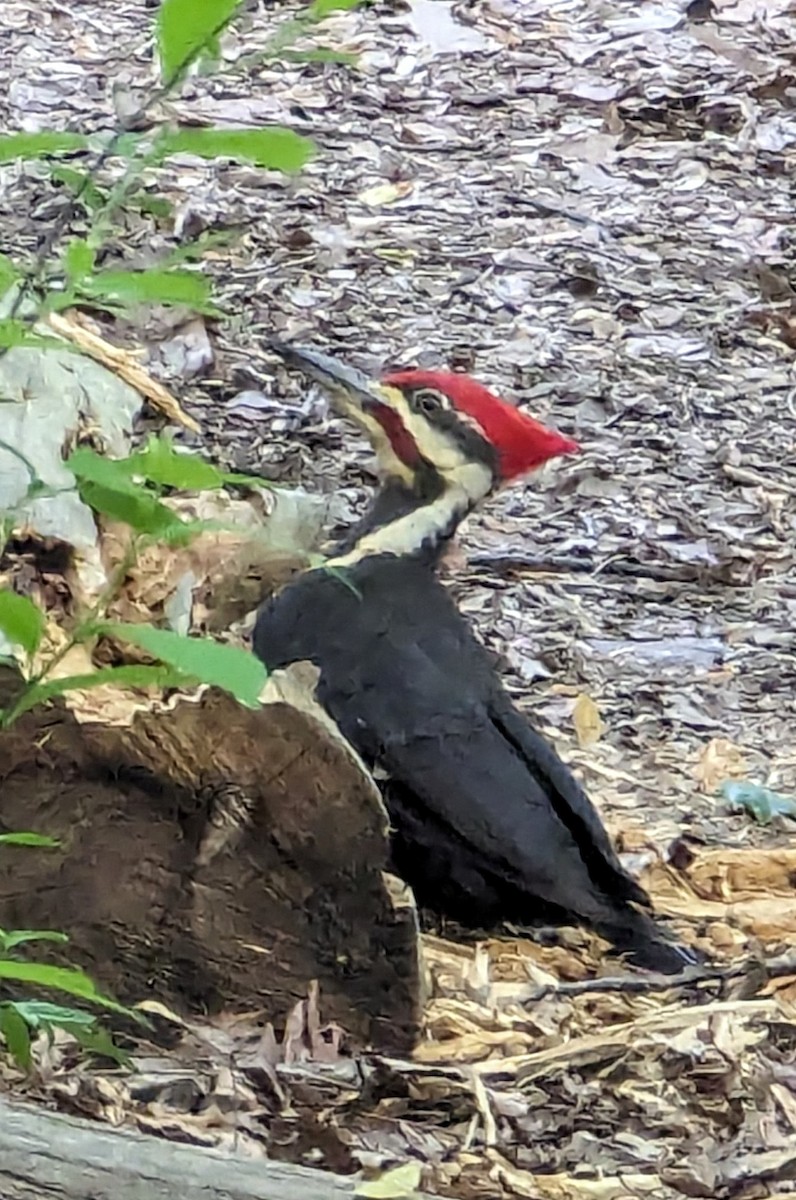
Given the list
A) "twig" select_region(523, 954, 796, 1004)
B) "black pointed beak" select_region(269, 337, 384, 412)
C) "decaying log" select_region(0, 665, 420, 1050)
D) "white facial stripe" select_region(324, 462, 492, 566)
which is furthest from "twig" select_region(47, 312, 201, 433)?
"twig" select_region(523, 954, 796, 1004)

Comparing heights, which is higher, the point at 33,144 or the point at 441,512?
the point at 33,144

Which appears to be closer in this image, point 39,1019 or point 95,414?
point 39,1019

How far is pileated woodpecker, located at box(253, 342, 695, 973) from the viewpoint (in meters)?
1.33

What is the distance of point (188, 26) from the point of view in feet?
2.36

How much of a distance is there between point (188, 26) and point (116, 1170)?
485mm

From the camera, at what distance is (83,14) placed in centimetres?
323

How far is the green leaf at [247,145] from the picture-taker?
0.74 meters

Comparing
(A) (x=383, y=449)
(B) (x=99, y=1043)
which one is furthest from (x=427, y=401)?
(B) (x=99, y=1043)

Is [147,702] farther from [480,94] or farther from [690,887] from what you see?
[480,94]

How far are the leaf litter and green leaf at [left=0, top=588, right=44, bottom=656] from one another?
29 centimetres

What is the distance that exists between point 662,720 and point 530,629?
193 millimetres

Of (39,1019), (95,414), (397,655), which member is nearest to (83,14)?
(95,414)

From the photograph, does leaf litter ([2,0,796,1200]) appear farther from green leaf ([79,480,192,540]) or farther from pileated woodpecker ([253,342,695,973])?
green leaf ([79,480,192,540])

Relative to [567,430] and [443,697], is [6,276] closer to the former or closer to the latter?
[443,697]
